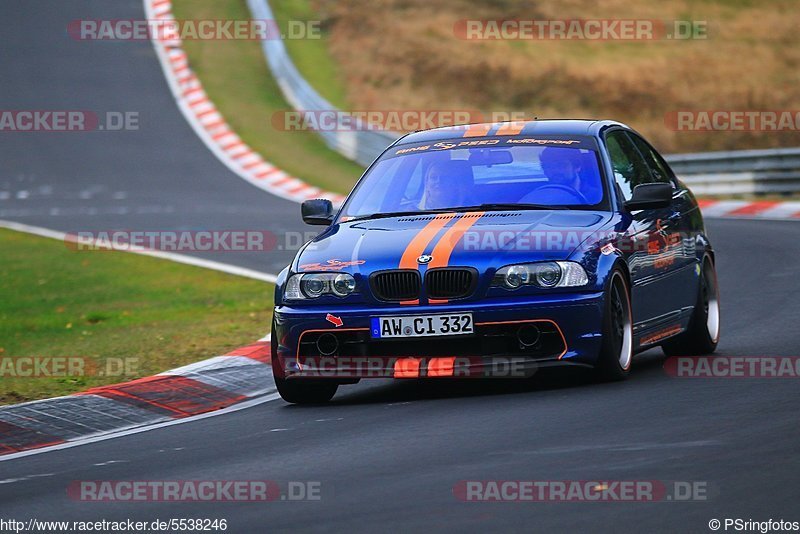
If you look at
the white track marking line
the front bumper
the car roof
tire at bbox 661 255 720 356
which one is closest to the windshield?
the car roof

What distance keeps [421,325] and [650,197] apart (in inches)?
65.7

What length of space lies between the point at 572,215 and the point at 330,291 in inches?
57.6

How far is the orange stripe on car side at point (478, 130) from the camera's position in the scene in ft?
33.1

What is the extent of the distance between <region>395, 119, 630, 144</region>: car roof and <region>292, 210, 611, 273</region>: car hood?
854mm

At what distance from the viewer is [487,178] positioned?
968cm

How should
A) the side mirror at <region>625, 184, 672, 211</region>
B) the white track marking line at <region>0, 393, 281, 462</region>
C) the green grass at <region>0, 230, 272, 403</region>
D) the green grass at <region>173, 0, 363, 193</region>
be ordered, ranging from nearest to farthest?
the white track marking line at <region>0, 393, 281, 462</region> < the side mirror at <region>625, 184, 672, 211</region> < the green grass at <region>0, 230, 272, 403</region> < the green grass at <region>173, 0, 363, 193</region>

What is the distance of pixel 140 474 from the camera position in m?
7.12

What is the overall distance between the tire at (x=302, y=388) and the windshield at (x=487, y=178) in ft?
3.62

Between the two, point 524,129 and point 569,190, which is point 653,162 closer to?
point 524,129

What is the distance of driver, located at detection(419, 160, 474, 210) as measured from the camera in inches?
377

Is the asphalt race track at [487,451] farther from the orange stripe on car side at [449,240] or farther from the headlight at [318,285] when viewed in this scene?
the orange stripe on car side at [449,240]

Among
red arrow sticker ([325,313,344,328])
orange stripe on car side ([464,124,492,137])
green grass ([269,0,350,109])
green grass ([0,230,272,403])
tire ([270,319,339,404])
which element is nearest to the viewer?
red arrow sticker ([325,313,344,328])

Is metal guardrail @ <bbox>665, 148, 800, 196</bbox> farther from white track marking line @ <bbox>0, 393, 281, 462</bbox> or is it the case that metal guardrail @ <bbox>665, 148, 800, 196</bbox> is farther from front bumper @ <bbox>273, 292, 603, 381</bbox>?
front bumper @ <bbox>273, 292, 603, 381</bbox>

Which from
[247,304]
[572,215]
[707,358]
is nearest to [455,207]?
[572,215]
